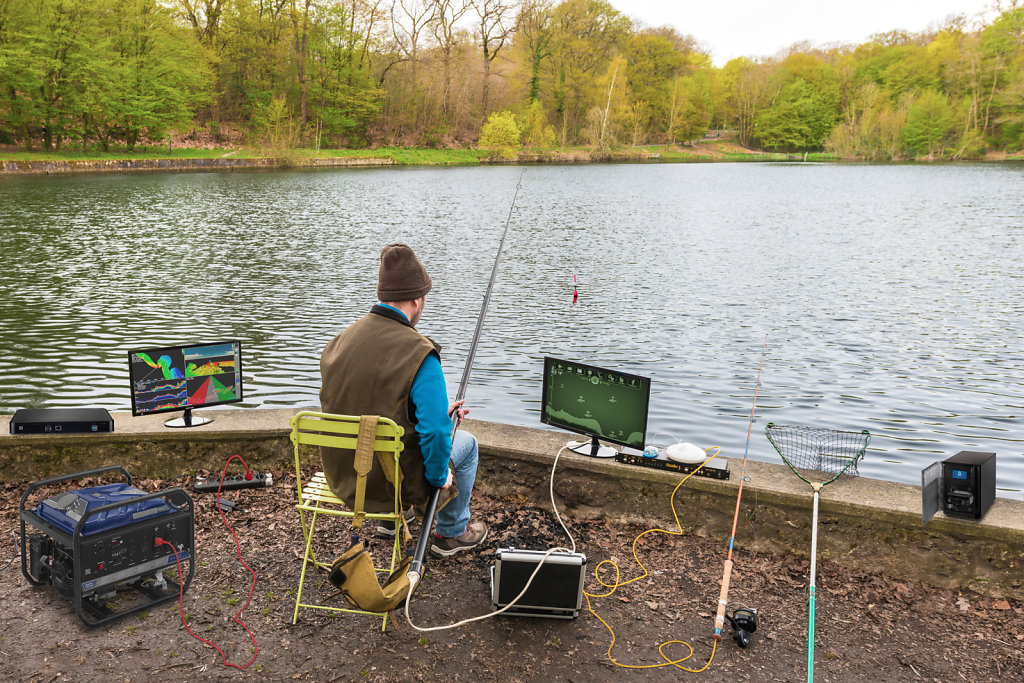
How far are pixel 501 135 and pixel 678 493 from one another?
69.2 metres

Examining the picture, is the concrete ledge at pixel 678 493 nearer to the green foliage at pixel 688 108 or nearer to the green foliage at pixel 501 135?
the green foliage at pixel 501 135

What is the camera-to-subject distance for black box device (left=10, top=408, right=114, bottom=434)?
15.1ft

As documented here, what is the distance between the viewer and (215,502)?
14.9ft

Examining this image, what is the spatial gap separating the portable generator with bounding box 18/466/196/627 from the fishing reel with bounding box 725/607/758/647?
2561mm

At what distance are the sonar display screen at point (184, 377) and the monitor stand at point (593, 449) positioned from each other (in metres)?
2.16

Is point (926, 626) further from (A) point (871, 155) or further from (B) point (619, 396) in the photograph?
(A) point (871, 155)

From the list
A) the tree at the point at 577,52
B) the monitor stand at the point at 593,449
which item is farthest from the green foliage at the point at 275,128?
the monitor stand at the point at 593,449

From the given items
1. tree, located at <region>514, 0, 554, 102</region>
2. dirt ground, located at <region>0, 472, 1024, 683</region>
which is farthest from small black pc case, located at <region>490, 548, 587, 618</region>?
tree, located at <region>514, 0, 554, 102</region>

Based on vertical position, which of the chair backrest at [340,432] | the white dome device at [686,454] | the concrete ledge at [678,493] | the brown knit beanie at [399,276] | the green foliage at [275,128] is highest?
the green foliage at [275,128]

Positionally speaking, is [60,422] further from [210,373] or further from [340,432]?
[340,432]

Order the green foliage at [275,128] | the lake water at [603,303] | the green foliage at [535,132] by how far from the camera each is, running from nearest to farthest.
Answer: the lake water at [603,303] → the green foliage at [275,128] → the green foliage at [535,132]

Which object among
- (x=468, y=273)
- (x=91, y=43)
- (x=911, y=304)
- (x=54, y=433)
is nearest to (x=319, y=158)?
(x=91, y=43)

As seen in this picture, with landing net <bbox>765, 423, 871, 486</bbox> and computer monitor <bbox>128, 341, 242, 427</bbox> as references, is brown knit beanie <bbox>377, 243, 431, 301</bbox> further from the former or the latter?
landing net <bbox>765, 423, 871, 486</bbox>

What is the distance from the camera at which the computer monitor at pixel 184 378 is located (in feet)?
15.2
